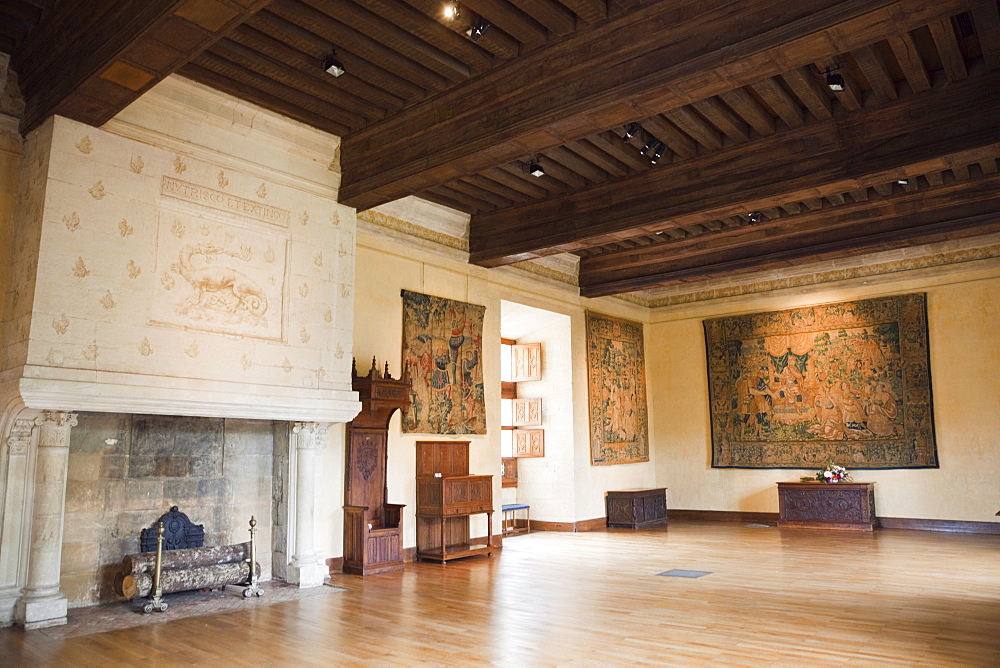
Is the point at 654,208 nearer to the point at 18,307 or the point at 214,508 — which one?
the point at 214,508

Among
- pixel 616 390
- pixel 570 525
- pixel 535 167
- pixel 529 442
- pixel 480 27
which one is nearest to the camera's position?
pixel 480 27

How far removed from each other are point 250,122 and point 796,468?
11206 millimetres

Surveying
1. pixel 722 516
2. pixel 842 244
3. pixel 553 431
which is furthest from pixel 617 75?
pixel 722 516

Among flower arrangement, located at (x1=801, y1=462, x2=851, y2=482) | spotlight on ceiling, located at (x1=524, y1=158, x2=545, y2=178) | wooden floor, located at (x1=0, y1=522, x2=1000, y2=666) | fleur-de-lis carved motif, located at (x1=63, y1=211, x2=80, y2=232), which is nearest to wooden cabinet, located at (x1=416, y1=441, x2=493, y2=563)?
wooden floor, located at (x1=0, y1=522, x2=1000, y2=666)

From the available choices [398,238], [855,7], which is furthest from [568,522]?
[855,7]

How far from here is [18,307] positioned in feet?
20.0

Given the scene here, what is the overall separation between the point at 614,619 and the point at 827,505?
7.91 meters

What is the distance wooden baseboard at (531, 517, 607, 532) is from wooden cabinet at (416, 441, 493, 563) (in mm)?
2767

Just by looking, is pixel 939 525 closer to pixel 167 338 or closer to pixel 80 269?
pixel 167 338

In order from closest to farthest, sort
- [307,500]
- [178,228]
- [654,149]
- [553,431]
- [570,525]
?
[178,228], [307,500], [654,149], [570,525], [553,431]

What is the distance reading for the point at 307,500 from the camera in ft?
25.6

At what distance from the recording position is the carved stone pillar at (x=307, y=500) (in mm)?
7623

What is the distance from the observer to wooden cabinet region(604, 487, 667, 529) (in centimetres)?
1336

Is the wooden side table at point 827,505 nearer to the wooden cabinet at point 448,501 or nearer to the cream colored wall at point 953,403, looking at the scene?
the cream colored wall at point 953,403
